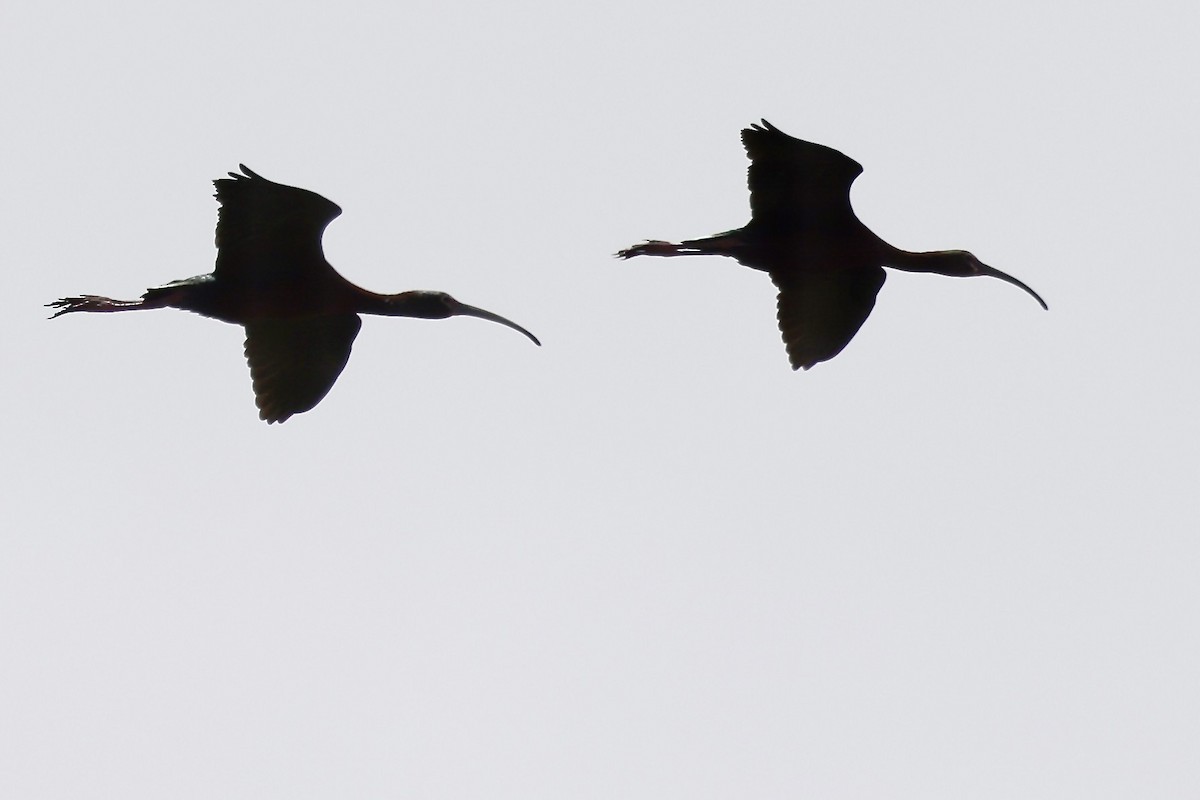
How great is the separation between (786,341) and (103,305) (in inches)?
271

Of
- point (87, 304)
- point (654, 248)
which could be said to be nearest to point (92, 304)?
point (87, 304)

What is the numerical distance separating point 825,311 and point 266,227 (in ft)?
19.5

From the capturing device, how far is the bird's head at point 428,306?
23656mm

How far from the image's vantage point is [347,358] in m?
24.1

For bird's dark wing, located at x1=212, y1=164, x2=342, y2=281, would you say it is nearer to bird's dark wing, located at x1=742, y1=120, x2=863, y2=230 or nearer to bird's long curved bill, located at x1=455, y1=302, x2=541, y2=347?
bird's long curved bill, located at x1=455, y1=302, x2=541, y2=347

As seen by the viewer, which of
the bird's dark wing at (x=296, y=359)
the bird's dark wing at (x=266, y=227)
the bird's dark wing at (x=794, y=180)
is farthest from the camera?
the bird's dark wing at (x=296, y=359)

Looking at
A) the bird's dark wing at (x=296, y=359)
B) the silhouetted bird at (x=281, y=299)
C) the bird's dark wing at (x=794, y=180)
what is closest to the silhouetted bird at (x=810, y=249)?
the bird's dark wing at (x=794, y=180)

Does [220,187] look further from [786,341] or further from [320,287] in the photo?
[786,341]

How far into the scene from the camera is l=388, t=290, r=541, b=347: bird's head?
2366 cm

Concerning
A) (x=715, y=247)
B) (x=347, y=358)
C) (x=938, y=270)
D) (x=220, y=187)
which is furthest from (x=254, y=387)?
(x=938, y=270)

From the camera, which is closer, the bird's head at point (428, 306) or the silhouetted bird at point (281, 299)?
the silhouetted bird at point (281, 299)

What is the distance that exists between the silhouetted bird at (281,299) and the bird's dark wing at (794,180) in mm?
2732

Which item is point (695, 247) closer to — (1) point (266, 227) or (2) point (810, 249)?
(2) point (810, 249)

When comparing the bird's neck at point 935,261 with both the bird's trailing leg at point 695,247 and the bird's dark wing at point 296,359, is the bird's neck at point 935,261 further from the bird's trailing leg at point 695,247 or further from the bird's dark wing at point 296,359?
the bird's dark wing at point 296,359
